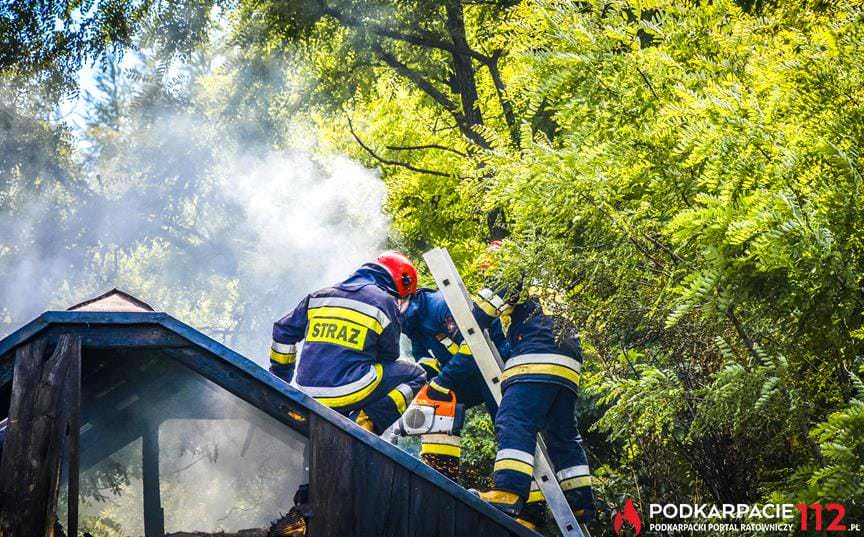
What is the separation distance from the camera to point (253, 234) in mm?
27250

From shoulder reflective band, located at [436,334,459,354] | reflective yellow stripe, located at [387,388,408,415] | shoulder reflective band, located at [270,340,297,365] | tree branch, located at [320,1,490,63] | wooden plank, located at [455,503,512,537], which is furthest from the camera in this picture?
tree branch, located at [320,1,490,63]

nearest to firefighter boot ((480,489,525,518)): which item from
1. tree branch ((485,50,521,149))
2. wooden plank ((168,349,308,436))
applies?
wooden plank ((168,349,308,436))

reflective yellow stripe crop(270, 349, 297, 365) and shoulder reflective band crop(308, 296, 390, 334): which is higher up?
shoulder reflective band crop(308, 296, 390, 334)

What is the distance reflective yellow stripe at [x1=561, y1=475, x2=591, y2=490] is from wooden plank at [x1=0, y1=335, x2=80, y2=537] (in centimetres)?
328

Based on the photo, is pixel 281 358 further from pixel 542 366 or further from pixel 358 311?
pixel 542 366

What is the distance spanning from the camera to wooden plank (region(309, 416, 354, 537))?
3811mm

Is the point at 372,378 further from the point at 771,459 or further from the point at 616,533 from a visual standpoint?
the point at 771,459

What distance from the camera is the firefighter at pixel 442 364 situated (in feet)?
19.0

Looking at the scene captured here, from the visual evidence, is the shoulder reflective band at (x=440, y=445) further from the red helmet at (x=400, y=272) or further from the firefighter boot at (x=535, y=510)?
the red helmet at (x=400, y=272)

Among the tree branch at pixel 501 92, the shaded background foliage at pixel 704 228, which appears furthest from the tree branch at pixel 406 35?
the shaded background foliage at pixel 704 228

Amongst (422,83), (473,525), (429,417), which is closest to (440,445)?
(429,417)

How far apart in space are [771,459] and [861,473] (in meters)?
1.73

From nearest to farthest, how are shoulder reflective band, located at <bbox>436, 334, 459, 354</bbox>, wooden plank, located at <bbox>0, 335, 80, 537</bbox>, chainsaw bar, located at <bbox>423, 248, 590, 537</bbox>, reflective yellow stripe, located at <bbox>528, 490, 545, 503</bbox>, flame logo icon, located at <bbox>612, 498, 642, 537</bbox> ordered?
wooden plank, located at <bbox>0, 335, 80, 537</bbox>, flame logo icon, located at <bbox>612, 498, 642, 537</bbox>, chainsaw bar, located at <bbox>423, 248, 590, 537</bbox>, reflective yellow stripe, located at <bbox>528, 490, 545, 503</bbox>, shoulder reflective band, located at <bbox>436, 334, 459, 354</bbox>

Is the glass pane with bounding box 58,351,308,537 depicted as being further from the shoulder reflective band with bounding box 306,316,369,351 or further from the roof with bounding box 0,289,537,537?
the shoulder reflective band with bounding box 306,316,369,351
